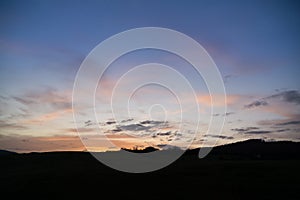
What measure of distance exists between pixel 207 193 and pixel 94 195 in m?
9.78

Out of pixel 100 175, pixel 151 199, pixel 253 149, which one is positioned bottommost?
pixel 151 199

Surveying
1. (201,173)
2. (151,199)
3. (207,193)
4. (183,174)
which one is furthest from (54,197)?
(201,173)

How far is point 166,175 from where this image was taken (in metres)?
37.7

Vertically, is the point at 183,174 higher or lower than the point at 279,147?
lower

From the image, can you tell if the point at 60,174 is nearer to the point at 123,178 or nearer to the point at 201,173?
the point at 123,178

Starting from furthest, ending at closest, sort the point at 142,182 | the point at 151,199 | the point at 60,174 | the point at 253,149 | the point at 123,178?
the point at 253,149, the point at 60,174, the point at 123,178, the point at 142,182, the point at 151,199

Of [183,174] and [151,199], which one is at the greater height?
[183,174]

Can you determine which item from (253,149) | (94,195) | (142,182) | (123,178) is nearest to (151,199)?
(94,195)

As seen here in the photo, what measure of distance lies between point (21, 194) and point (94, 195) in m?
6.53

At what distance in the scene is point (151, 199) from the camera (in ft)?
81.7

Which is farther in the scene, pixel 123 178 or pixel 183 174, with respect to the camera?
pixel 183 174

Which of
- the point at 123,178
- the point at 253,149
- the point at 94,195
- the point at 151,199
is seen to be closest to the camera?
the point at 151,199

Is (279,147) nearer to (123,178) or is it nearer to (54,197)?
(123,178)

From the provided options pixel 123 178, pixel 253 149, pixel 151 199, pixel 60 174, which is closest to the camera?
pixel 151 199
